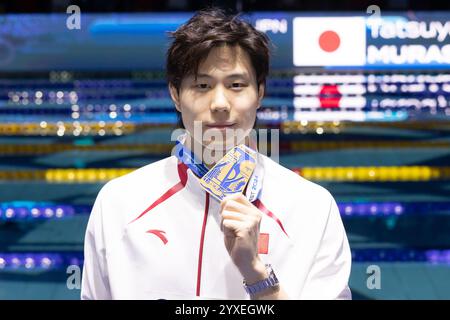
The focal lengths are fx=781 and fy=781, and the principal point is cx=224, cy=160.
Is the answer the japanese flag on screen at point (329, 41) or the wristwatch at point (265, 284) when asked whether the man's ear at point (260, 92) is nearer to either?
the wristwatch at point (265, 284)

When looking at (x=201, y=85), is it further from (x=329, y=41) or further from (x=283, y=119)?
(x=329, y=41)

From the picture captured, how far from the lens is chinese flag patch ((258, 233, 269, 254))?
1027 millimetres

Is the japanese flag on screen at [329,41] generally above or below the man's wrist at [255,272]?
above

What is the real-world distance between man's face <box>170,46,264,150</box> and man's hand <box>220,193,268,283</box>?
5.1 inches

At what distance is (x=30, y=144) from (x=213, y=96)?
17.0ft

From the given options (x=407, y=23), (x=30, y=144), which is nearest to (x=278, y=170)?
(x=30, y=144)

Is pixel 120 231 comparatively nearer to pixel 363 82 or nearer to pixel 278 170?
pixel 278 170

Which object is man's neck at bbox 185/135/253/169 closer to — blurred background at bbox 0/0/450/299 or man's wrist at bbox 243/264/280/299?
man's wrist at bbox 243/264/280/299

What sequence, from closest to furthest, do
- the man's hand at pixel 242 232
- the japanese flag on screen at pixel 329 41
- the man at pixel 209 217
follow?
the man's hand at pixel 242 232 < the man at pixel 209 217 < the japanese flag on screen at pixel 329 41

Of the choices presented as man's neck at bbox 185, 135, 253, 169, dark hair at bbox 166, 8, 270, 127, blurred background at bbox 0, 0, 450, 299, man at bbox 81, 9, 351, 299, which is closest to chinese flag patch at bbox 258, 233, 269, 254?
man at bbox 81, 9, 351, 299

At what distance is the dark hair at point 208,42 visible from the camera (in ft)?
3.49

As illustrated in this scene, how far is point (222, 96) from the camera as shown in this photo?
105cm

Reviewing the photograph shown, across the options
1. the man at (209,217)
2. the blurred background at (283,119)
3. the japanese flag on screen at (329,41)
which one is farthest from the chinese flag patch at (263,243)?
the japanese flag on screen at (329,41)

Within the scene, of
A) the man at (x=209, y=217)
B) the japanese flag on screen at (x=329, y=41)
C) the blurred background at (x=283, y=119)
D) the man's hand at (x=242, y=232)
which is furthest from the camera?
the japanese flag on screen at (x=329, y=41)
